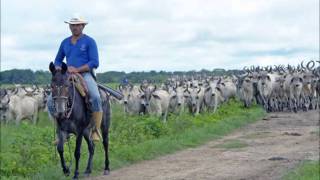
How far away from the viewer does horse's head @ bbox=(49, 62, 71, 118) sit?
38.2ft

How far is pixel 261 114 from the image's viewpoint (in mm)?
31719

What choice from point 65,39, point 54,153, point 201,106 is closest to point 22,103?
point 201,106

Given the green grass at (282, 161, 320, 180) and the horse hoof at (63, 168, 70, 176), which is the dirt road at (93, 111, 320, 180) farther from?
the horse hoof at (63, 168, 70, 176)

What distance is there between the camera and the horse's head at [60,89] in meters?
11.6

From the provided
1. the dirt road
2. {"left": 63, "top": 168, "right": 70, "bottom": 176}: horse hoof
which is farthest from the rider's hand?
the dirt road

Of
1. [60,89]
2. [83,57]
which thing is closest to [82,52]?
[83,57]

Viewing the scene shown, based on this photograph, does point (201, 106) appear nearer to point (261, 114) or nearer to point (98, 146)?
point (261, 114)

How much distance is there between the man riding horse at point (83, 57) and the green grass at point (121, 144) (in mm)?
1640

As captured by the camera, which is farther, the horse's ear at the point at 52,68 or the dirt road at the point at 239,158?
the dirt road at the point at 239,158

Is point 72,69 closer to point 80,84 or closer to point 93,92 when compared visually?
point 80,84

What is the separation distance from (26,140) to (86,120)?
4324mm

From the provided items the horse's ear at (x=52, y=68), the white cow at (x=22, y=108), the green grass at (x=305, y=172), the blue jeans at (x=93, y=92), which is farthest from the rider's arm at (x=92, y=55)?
the white cow at (x=22, y=108)

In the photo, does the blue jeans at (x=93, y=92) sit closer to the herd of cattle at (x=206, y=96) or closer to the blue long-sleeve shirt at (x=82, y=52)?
the blue long-sleeve shirt at (x=82, y=52)

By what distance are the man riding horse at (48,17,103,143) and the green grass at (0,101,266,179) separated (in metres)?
1.64
